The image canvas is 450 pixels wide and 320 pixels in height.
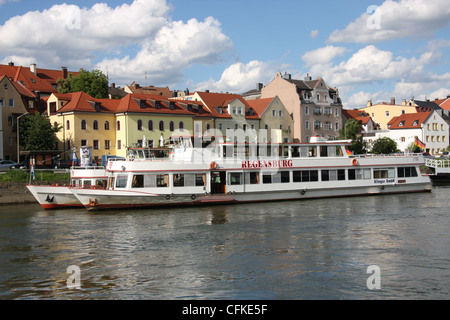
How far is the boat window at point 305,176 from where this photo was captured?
4087 centimetres

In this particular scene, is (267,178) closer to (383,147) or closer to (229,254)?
(229,254)

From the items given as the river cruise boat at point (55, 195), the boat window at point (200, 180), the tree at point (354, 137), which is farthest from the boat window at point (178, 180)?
the tree at point (354, 137)

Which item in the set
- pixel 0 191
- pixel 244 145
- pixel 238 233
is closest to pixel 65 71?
pixel 0 191

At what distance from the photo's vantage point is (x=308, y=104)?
277 feet

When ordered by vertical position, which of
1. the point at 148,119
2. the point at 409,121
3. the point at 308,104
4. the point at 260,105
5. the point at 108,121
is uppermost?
the point at 308,104

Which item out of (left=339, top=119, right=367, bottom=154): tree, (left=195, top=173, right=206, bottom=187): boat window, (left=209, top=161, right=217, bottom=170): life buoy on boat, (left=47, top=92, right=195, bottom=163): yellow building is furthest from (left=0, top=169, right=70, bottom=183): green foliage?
(left=339, top=119, right=367, bottom=154): tree

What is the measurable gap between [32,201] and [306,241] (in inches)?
1101

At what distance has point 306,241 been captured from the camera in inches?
944

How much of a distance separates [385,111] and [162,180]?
78.8 meters

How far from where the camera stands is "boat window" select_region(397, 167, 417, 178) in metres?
45.4

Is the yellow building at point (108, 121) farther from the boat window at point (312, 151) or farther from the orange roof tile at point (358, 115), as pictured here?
the orange roof tile at point (358, 115)

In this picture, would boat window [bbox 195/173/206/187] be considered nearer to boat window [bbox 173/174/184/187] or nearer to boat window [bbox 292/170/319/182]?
boat window [bbox 173/174/184/187]

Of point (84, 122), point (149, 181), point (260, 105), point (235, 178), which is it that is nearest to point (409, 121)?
point (260, 105)
